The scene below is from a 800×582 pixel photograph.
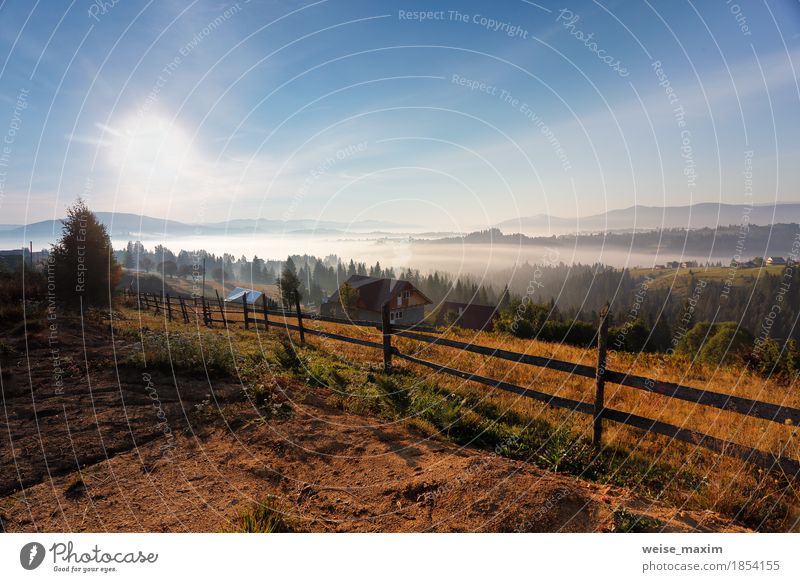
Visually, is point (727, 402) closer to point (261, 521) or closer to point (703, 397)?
point (703, 397)

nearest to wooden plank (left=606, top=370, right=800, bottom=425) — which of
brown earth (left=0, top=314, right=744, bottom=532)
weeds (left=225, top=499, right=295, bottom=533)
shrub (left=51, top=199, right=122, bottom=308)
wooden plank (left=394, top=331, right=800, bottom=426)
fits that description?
wooden plank (left=394, top=331, right=800, bottom=426)

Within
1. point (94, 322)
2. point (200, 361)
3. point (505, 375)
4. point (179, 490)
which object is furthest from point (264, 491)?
point (94, 322)

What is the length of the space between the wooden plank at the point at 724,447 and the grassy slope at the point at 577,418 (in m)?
0.17

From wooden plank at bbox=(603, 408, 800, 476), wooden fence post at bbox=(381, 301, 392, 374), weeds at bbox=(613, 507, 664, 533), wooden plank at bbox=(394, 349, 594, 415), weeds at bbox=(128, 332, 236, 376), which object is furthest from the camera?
wooden fence post at bbox=(381, 301, 392, 374)

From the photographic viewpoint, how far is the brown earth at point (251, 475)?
14.0 ft

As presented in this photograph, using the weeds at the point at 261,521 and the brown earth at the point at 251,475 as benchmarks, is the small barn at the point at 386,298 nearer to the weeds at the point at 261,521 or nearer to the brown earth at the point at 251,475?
the brown earth at the point at 251,475

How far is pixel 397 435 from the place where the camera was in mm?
6691

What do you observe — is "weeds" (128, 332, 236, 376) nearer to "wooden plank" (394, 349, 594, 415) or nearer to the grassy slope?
the grassy slope

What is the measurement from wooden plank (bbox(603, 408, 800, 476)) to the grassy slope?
0.17m

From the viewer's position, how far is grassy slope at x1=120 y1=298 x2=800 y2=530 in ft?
15.4

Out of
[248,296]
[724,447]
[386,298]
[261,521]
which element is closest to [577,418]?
[724,447]

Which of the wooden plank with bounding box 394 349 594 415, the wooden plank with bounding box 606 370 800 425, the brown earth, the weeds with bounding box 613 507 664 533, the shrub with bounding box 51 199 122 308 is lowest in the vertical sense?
the brown earth

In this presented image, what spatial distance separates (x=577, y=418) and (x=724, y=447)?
221 cm

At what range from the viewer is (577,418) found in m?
6.84
